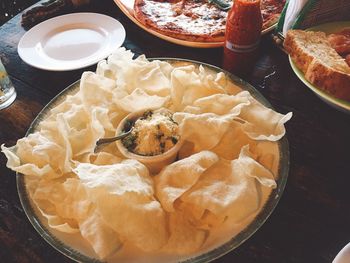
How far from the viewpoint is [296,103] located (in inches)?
54.7

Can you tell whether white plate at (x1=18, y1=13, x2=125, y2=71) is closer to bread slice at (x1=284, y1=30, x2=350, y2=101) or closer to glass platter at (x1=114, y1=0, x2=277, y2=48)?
glass platter at (x1=114, y1=0, x2=277, y2=48)

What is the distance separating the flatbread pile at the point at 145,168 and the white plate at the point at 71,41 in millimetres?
356

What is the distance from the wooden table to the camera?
960 millimetres

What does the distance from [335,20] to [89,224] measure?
147 centimetres

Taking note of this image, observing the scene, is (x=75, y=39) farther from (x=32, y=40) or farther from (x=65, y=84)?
(x=65, y=84)

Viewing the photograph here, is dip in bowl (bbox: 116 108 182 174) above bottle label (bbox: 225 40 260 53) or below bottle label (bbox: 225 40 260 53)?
below

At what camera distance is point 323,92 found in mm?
1270

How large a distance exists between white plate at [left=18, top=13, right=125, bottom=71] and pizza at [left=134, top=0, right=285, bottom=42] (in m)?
0.19

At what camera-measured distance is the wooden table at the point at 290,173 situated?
0.96 meters

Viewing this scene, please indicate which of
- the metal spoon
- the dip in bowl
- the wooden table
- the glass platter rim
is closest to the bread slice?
the wooden table

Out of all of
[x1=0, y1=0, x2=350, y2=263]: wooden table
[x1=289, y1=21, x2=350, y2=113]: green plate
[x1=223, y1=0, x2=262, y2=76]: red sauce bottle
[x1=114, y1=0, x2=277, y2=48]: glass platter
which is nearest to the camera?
[x1=0, y1=0, x2=350, y2=263]: wooden table

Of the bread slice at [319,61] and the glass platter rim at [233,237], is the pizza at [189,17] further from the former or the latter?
the glass platter rim at [233,237]

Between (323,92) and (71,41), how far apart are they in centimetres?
127

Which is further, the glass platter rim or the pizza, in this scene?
the pizza
